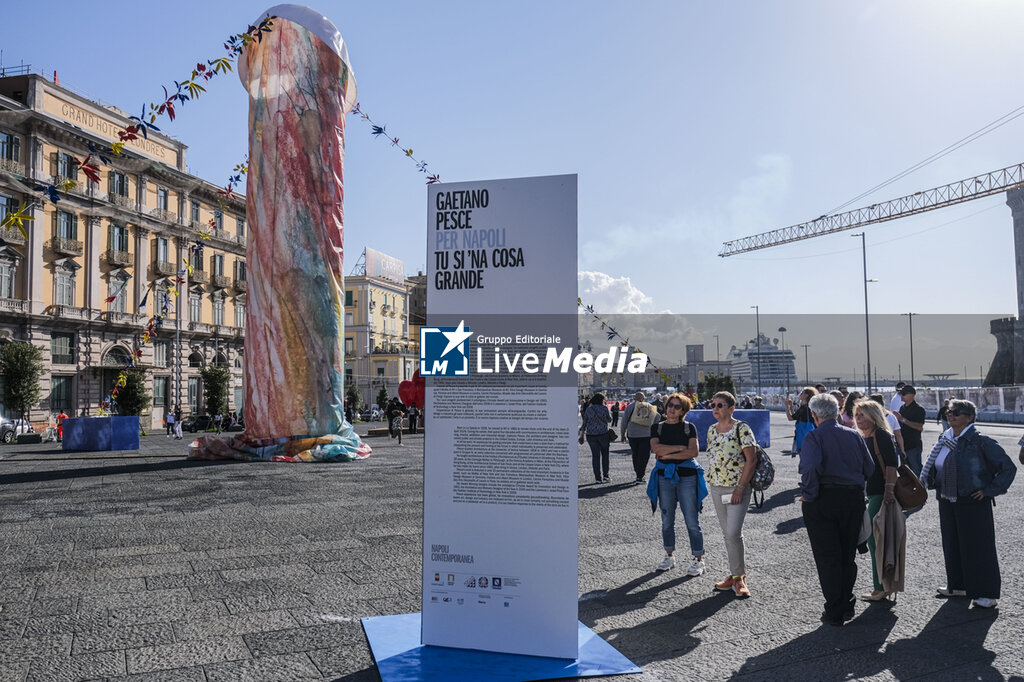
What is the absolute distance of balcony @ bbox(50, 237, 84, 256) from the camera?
38.5 m

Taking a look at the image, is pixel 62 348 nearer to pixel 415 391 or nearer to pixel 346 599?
pixel 346 599

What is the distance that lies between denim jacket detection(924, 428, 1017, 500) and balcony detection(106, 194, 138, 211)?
44.9 m

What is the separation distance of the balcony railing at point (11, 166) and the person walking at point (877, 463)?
3870cm

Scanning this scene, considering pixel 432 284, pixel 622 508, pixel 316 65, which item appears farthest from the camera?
pixel 316 65

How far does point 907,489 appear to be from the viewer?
6598 millimetres

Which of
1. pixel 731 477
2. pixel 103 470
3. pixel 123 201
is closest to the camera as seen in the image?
pixel 731 477

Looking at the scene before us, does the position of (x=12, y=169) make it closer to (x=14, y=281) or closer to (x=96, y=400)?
(x=14, y=281)

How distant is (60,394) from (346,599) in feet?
130

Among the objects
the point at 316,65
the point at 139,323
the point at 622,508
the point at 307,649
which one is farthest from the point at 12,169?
the point at 307,649

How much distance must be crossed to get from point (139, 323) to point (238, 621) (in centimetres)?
4267

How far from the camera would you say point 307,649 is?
5.06m

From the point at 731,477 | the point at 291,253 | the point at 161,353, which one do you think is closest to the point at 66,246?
the point at 161,353

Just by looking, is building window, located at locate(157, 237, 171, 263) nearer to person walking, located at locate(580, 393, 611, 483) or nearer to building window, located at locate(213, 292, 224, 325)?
building window, located at locate(213, 292, 224, 325)

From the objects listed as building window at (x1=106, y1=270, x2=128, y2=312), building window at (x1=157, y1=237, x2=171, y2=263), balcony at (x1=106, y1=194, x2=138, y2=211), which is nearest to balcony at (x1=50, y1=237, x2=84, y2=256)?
building window at (x1=106, y1=270, x2=128, y2=312)
